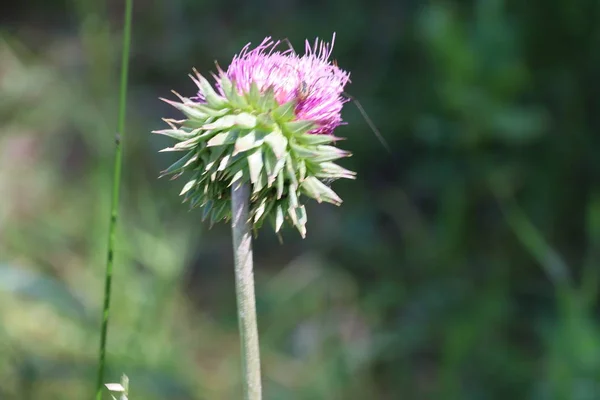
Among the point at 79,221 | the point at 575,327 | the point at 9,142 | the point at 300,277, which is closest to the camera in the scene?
the point at 575,327

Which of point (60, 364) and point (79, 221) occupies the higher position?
point (79, 221)

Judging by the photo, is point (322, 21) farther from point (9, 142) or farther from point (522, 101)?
point (9, 142)

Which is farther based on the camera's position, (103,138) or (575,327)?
(103,138)

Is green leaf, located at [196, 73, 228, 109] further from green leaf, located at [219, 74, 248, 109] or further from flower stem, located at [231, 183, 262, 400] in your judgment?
flower stem, located at [231, 183, 262, 400]

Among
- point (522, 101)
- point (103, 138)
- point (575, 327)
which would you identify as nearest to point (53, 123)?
point (103, 138)

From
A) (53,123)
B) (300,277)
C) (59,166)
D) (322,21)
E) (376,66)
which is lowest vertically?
(300,277)

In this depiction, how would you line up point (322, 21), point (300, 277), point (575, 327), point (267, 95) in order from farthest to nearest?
point (322, 21), point (300, 277), point (575, 327), point (267, 95)

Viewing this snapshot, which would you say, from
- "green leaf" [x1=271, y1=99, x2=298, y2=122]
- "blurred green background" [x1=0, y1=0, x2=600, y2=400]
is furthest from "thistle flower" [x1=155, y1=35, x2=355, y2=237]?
"blurred green background" [x1=0, y1=0, x2=600, y2=400]
